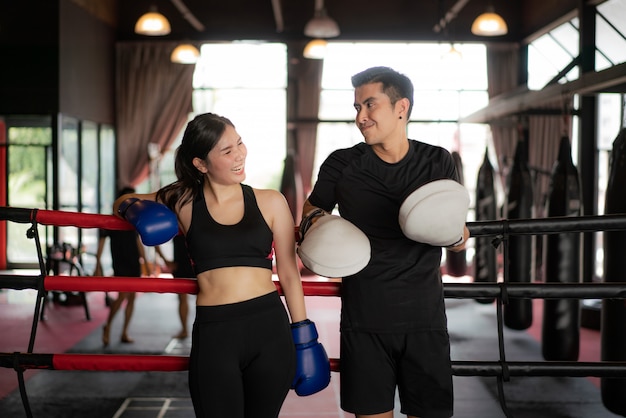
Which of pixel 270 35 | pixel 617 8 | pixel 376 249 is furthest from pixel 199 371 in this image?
pixel 270 35

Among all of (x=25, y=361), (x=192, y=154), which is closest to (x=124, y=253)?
(x=25, y=361)

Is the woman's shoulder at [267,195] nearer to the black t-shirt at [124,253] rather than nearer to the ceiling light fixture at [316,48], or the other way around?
the black t-shirt at [124,253]

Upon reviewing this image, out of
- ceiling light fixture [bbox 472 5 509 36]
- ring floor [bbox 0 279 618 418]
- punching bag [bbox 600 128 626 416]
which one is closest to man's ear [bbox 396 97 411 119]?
punching bag [bbox 600 128 626 416]

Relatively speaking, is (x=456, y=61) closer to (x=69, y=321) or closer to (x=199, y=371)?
(x=69, y=321)

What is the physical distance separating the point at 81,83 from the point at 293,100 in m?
2.83

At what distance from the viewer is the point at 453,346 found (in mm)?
5121

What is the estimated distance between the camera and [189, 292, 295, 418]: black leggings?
171 cm

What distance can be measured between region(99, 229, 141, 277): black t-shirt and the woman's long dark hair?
347 cm

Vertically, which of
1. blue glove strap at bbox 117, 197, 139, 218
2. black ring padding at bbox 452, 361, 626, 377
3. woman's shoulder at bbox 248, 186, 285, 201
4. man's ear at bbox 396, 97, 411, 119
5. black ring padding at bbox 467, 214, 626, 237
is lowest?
black ring padding at bbox 452, 361, 626, 377

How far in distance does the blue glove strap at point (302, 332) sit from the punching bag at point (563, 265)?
8.53ft

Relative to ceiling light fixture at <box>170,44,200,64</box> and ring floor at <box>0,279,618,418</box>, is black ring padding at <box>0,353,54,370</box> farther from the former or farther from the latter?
ceiling light fixture at <box>170,44,200,64</box>

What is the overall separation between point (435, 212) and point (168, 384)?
2896 mm

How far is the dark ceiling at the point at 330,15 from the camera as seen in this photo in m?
9.38

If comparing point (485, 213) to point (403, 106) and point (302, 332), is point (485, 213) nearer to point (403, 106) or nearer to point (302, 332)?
point (403, 106)
